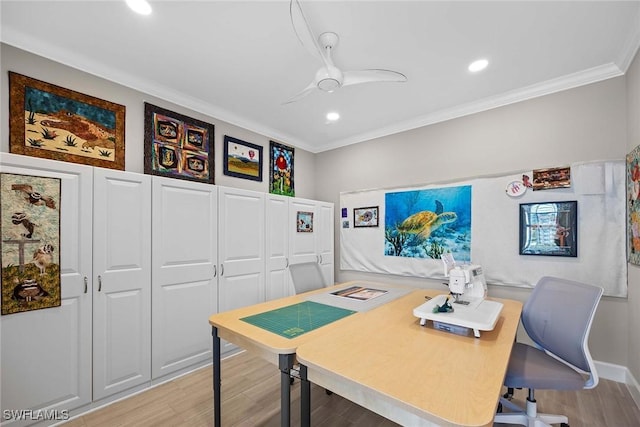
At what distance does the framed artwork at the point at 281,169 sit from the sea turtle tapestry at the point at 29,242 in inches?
89.7

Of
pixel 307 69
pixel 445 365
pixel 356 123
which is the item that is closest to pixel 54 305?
pixel 445 365

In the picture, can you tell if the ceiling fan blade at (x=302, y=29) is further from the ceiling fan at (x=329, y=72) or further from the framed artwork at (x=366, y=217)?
the framed artwork at (x=366, y=217)

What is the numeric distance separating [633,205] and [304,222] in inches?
120

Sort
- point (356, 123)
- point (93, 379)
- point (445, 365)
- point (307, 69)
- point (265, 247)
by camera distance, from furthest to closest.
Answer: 1. point (356, 123)
2. point (265, 247)
3. point (307, 69)
4. point (93, 379)
5. point (445, 365)

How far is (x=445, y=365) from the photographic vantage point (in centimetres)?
111

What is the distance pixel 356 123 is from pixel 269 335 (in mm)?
2849

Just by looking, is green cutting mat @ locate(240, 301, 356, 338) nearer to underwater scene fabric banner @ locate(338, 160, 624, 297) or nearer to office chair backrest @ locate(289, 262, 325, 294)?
office chair backrest @ locate(289, 262, 325, 294)

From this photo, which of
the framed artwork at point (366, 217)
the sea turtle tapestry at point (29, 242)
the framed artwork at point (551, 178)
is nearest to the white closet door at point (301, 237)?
the framed artwork at point (366, 217)

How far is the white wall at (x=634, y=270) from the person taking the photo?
2018 mm

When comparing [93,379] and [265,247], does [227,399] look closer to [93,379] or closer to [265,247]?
[93,379]

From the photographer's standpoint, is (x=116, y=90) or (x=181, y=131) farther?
(x=181, y=131)

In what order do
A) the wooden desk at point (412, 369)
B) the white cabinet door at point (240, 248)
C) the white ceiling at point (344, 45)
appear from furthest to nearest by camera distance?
1. the white cabinet door at point (240, 248)
2. the white ceiling at point (344, 45)
3. the wooden desk at point (412, 369)

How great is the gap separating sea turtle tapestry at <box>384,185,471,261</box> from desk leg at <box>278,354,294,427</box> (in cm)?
241

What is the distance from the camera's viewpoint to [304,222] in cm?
369
